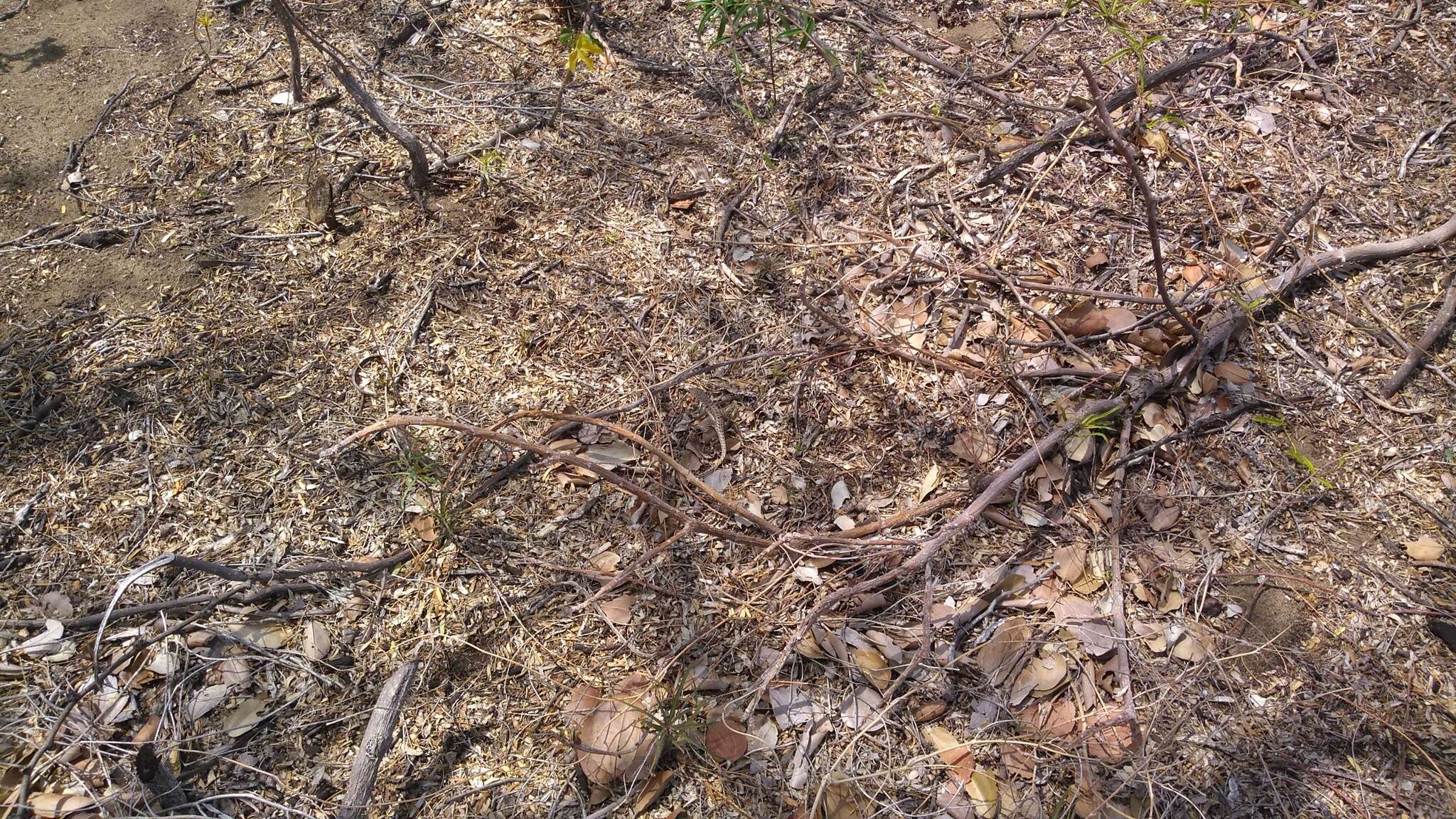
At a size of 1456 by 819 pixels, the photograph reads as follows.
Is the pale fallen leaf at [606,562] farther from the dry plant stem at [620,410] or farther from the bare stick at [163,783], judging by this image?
the bare stick at [163,783]

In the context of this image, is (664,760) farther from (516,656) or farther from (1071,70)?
(1071,70)

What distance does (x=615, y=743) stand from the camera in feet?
5.09

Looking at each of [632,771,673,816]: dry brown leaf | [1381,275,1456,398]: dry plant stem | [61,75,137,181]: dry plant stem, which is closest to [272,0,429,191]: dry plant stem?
[61,75,137,181]: dry plant stem

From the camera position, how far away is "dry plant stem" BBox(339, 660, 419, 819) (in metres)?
1.42

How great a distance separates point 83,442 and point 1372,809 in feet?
8.81

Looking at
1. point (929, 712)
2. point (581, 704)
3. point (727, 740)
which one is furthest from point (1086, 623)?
point (581, 704)

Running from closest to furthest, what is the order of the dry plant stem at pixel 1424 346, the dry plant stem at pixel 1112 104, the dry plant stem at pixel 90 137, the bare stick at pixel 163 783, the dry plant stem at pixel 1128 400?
the bare stick at pixel 163 783 < the dry plant stem at pixel 1128 400 < the dry plant stem at pixel 1424 346 < the dry plant stem at pixel 90 137 < the dry plant stem at pixel 1112 104

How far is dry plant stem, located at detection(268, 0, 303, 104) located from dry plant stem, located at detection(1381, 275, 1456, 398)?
277 cm

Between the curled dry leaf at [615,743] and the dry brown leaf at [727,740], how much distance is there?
0.37 feet

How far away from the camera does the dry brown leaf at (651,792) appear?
60.2 inches

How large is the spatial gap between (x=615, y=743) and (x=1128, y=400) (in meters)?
1.35

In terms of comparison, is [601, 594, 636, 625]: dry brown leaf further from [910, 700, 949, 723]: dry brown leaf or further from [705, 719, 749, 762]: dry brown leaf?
[910, 700, 949, 723]: dry brown leaf

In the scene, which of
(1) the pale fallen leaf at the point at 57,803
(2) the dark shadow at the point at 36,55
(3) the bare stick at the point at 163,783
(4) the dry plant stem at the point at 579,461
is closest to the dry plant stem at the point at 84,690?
(1) the pale fallen leaf at the point at 57,803

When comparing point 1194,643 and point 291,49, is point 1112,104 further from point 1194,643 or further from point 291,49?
point 291,49
